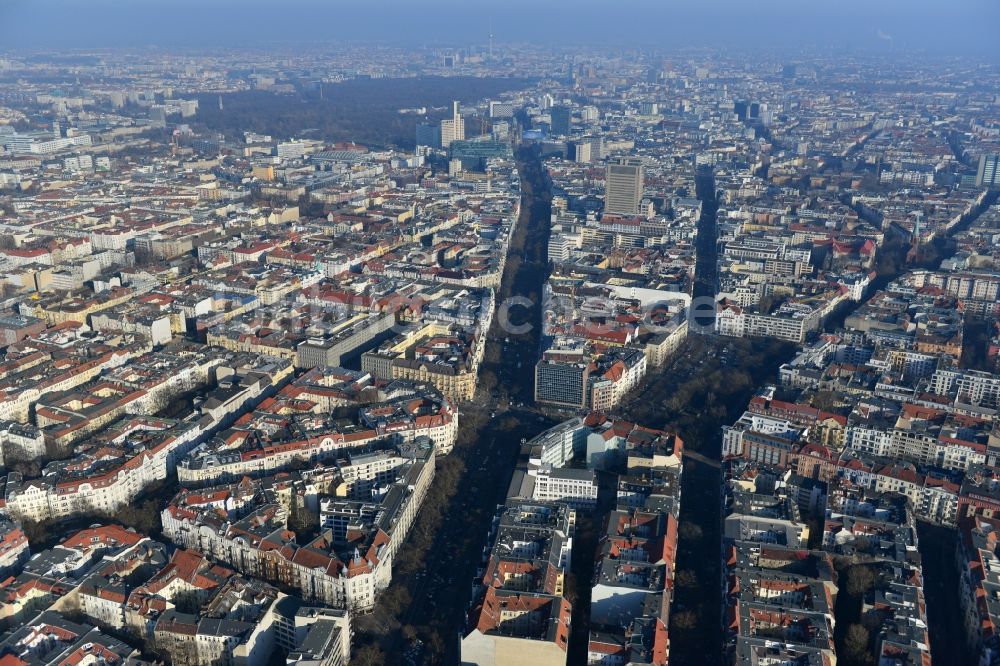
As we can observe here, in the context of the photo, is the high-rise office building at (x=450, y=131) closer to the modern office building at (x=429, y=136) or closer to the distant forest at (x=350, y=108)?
the modern office building at (x=429, y=136)

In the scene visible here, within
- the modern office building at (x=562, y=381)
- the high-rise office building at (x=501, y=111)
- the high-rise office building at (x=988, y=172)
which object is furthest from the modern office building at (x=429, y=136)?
the modern office building at (x=562, y=381)

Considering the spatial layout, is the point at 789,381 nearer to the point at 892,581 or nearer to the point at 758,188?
the point at 892,581

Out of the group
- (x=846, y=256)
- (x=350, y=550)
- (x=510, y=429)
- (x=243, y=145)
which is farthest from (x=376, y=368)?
(x=243, y=145)

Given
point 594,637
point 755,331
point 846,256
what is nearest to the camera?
point 594,637

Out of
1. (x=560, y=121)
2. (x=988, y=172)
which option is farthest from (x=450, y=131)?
(x=988, y=172)

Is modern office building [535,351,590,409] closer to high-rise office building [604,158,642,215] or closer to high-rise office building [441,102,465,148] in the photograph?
high-rise office building [604,158,642,215]

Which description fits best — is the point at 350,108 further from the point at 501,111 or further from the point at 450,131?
the point at 450,131

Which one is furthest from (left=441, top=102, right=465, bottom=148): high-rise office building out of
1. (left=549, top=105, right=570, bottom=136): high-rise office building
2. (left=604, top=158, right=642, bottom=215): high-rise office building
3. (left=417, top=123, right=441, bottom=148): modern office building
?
(left=604, top=158, right=642, bottom=215): high-rise office building

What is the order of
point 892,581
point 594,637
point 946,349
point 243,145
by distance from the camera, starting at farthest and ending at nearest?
point 243,145 < point 946,349 < point 892,581 < point 594,637
